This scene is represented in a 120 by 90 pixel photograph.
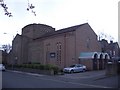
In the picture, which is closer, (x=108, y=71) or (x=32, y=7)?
(x=32, y=7)

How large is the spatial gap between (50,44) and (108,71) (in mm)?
30390

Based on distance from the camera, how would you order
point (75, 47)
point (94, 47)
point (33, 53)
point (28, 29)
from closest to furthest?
point (75, 47) < point (94, 47) < point (33, 53) < point (28, 29)

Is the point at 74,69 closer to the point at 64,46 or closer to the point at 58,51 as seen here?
the point at 64,46

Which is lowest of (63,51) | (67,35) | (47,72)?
(47,72)

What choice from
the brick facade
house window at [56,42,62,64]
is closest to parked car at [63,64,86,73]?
the brick facade

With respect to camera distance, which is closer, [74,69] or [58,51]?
[74,69]

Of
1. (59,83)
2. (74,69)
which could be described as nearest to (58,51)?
(74,69)

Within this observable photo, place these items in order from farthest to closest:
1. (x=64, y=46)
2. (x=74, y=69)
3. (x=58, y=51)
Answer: (x=58, y=51) < (x=64, y=46) < (x=74, y=69)

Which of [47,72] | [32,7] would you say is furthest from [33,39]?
[32,7]

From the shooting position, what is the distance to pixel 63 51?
54312 millimetres

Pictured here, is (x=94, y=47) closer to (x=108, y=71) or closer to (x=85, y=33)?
(x=85, y=33)

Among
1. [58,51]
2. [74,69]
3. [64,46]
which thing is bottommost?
[74,69]

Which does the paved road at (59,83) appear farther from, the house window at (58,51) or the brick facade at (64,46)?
the house window at (58,51)

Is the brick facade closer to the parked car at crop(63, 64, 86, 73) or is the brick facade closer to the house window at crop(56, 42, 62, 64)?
the house window at crop(56, 42, 62, 64)
